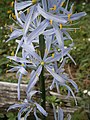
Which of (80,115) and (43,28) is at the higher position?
(43,28)

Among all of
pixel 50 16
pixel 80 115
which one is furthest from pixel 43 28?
pixel 80 115

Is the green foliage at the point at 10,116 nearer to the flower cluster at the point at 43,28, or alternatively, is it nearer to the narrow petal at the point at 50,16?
the flower cluster at the point at 43,28

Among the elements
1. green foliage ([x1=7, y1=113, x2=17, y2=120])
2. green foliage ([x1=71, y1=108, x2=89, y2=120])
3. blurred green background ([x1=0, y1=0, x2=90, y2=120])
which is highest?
blurred green background ([x1=0, y1=0, x2=90, y2=120])

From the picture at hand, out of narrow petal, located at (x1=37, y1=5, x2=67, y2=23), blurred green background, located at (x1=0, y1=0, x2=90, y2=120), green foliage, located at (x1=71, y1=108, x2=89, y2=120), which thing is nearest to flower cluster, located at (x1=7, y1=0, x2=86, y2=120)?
narrow petal, located at (x1=37, y1=5, x2=67, y2=23)

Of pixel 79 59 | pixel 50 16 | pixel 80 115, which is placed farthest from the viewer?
pixel 79 59

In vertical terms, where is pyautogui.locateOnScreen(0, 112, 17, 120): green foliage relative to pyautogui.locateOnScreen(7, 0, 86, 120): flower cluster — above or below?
below

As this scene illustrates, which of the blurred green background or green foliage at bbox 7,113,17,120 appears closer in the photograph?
green foliage at bbox 7,113,17,120

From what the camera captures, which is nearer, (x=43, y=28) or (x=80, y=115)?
(x=43, y=28)

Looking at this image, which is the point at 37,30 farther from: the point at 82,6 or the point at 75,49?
the point at 82,6

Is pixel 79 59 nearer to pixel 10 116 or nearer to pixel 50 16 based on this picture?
pixel 10 116

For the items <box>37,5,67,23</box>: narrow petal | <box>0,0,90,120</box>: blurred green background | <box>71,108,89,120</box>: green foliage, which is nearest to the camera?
<box>37,5,67,23</box>: narrow petal

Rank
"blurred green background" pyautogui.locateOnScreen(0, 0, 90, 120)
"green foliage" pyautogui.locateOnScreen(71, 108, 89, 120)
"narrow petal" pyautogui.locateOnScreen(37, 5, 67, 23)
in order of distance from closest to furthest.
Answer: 1. "narrow petal" pyautogui.locateOnScreen(37, 5, 67, 23)
2. "green foliage" pyautogui.locateOnScreen(71, 108, 89, 120)
3. "blurred green background" pyautogui.locateOnScreen(0, 0, 90, 120)

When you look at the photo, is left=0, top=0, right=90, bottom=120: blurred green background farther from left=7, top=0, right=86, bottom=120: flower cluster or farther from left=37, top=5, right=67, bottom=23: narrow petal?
left=37, top=5, right=67, bottom=23: narrow petal
